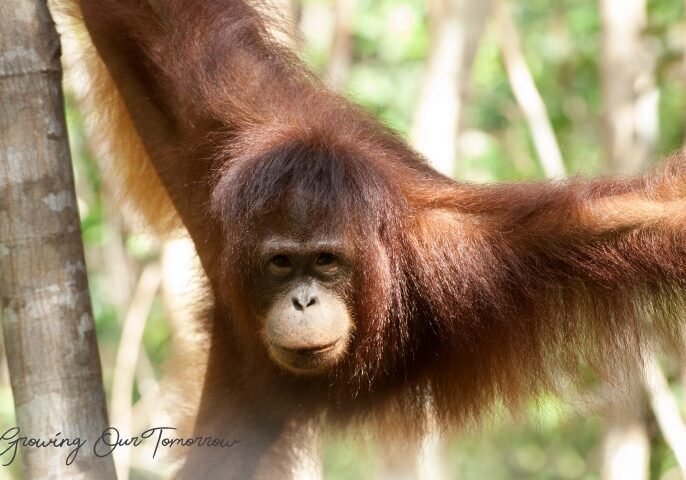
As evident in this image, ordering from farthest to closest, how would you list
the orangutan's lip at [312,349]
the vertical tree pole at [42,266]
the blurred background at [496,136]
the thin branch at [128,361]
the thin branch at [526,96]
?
the thin branch at [128,361] → the thin branch at [526,96] → the blurred background at [496,136] → the orangutan's lip at [312,349] → the vertical tree pole at [42,266]

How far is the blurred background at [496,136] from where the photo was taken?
508cm

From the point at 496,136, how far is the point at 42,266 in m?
11.3

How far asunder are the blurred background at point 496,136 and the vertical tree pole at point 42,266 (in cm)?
148

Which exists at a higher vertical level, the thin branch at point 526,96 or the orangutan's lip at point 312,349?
the thin branch at point 526,96

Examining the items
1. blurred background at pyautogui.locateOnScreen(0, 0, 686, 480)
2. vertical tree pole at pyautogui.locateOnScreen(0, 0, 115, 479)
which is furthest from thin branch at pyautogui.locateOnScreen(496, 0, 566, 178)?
vertical tree pole at pyautogui.locateOnScreen(0, 0, 115, 479)

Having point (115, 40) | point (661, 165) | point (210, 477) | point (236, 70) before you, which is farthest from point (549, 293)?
point (115, 40)

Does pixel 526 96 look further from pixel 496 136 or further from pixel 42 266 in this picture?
pixel 42 266

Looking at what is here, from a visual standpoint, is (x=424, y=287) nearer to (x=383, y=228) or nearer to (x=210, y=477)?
(x=383, y=228)

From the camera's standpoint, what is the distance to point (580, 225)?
3473 millimetres

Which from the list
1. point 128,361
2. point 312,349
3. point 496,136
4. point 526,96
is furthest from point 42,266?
point 496,136

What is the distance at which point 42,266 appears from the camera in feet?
10.7

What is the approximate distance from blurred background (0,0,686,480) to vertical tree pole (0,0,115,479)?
1479mm

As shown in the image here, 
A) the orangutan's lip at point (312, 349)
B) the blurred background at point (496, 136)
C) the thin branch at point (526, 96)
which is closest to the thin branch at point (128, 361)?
the blurred background at point (496, 136)

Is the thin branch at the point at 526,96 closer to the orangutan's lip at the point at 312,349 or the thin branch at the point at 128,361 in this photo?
the thin branch at the point at 128,361
